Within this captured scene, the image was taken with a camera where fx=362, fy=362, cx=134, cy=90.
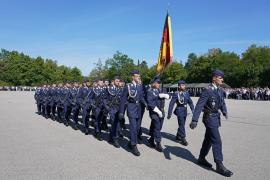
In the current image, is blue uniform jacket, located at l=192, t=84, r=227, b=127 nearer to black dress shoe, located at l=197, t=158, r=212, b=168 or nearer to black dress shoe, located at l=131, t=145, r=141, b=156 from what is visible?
black dress shoe, located at l=197, t=158, r=212, b=168

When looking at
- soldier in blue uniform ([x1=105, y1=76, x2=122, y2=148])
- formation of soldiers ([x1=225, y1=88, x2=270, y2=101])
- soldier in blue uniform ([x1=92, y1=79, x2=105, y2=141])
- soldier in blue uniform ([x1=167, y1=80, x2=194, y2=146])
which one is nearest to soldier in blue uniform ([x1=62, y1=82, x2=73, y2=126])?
soldier in blue uniform ([x1=92, y1=79, x2=105, y2=141])

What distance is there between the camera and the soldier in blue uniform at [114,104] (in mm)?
9869

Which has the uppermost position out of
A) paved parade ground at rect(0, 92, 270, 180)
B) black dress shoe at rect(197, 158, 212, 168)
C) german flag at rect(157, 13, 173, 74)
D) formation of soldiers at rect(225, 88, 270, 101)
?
german flag at rect(157, 13, 173, 74)

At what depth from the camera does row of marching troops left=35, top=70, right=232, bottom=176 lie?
696 centimetres

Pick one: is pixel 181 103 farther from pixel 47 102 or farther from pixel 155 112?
pixel 47 102

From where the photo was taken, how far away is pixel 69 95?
47.1 feet

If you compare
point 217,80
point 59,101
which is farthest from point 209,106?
point 59,101

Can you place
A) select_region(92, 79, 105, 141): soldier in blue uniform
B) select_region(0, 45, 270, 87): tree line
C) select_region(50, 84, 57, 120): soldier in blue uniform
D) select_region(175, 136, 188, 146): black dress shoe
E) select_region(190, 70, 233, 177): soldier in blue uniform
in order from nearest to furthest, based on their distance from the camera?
select_region(190, 70, 233, 177): soldier in blue uniform < select_region(175, 136, 188, 146): black dress shoe < select_region(92, 79, 105, 141): soldier in blue uniform < select_region(50, 84, 57, 120): soldier in blue uniform < select_region(0, 45, 270, 87): tree line

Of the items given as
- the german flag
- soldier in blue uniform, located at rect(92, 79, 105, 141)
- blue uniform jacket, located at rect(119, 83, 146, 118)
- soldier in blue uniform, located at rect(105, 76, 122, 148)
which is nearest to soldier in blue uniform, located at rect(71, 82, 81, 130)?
soldier in blue uniform, located at rect(92, 79, 105, 141)

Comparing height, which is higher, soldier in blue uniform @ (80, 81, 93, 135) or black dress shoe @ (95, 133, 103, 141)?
soldier in blue uniform @ (80, 81, 93, 135)

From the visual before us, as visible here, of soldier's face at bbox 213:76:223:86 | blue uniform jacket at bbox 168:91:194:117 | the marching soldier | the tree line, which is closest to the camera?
soldier's face at bbox 213:76:223:86

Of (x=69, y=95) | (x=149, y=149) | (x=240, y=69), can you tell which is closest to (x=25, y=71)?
(x=240, y=69)

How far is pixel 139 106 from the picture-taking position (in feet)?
29.8

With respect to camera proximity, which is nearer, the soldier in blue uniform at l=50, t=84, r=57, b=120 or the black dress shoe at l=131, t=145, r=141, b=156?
the black dress shoe at l=131, t=145, r=141, b=156
